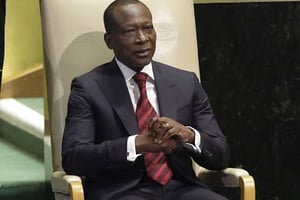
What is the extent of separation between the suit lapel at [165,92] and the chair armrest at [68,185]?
1.25 ft

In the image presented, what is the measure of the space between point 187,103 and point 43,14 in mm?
642

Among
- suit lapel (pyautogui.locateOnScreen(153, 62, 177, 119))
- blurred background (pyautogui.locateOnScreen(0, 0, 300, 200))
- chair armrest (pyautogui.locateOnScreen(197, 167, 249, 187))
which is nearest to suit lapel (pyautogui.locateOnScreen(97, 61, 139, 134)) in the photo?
suit lapel (pyautogui.locateOnScreen(153, 62, 177, 119))

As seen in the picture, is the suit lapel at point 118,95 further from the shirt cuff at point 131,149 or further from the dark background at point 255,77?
the dark background at point 255,77

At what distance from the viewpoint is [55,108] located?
296 centimetres

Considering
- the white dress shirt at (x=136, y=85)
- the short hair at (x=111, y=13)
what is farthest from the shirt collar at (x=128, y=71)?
the short hair at (x=111, y=13)

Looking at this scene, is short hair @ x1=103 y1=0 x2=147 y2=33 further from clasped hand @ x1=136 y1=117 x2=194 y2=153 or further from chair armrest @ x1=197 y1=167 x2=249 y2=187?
chair armrest @ x1=197 y1=167 x2=249 y2=187

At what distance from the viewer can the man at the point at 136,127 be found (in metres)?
2.56

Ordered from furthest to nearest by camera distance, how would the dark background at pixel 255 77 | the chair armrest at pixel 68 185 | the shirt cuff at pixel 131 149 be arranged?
the dark background at pixel 255 77 < the shirt cuff at pixel 131 149 < the chair armrest at pixel 68 185

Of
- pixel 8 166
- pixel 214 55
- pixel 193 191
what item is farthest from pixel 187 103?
pixel 8 166

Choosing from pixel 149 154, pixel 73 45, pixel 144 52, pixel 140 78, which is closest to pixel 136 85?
pixel 140 78

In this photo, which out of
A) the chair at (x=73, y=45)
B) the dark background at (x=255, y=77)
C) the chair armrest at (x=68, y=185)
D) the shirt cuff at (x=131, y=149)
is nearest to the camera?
the chair armrest at (x=68, y=185)

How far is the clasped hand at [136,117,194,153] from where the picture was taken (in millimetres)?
2496

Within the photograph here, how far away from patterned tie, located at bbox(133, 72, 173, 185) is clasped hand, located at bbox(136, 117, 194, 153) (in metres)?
0.11

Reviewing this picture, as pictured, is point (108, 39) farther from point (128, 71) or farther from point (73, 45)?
point (73, 45)
